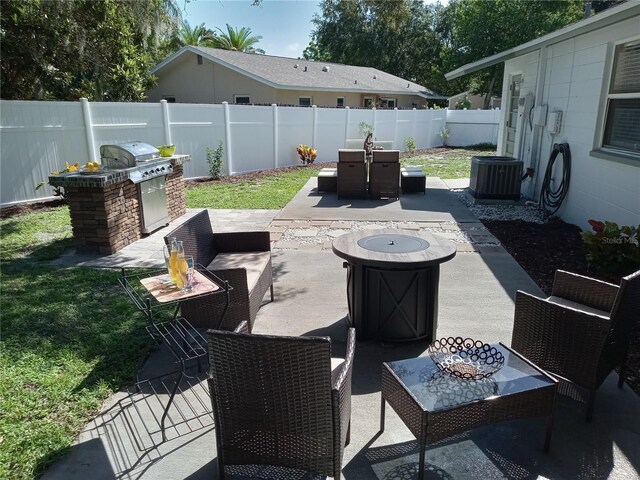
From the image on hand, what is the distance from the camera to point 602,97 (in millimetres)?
6109

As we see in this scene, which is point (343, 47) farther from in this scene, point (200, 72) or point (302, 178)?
point (302, 178)

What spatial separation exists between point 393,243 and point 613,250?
2.64m

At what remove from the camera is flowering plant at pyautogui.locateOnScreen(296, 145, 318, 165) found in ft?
45.9

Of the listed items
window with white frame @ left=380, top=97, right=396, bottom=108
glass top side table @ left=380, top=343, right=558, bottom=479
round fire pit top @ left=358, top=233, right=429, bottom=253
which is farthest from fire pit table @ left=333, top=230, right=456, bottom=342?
window with white frame @ left=380, top=97, right=396, bottom=108

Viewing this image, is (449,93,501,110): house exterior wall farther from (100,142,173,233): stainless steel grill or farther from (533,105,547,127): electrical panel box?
(100,142,173,233): stainless steel grill

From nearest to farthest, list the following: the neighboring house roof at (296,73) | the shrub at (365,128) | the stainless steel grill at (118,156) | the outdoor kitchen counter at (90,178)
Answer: the outdoor kitchen counter at (90,178) → the stainless steel grill at (118,156) → the shrub at (365,128) → the neighboring house roof at (296,73)

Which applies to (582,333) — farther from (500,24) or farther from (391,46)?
(391,46)

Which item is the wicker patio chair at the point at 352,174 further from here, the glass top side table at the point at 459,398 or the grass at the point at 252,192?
the glass top side table at the point at 459,398

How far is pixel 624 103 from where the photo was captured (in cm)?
571

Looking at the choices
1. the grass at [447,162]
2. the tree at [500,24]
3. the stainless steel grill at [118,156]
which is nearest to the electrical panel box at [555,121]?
the grass at [447,162]

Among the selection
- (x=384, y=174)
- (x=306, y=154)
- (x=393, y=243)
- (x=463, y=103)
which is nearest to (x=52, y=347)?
(x=393, y=243)

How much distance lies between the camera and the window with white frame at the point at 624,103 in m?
5.48

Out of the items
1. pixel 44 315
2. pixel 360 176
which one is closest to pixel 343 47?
pixel 360 176

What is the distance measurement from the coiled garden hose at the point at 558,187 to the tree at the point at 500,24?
21341 millimetres
